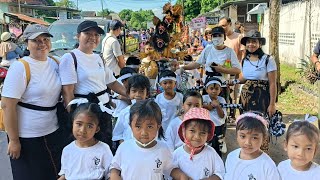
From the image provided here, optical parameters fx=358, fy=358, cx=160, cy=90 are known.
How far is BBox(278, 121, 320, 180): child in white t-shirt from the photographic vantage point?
7.70 ft

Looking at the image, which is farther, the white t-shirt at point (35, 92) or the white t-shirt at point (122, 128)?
the white t-shirt at point (122, 128)

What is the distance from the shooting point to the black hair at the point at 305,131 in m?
2.39

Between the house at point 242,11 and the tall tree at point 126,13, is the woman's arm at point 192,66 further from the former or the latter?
the tall tree at point 126,13

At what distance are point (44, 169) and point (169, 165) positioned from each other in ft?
4.04

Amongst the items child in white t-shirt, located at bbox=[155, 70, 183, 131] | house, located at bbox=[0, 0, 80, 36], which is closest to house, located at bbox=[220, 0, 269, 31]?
house, located at bbox=[0, 0, 80, 36]

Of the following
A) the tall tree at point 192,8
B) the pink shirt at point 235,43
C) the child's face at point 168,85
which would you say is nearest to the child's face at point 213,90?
the child's face at point 168,85

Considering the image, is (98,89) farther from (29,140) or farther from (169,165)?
(169,165)

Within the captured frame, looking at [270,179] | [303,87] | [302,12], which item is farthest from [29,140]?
[302,12]

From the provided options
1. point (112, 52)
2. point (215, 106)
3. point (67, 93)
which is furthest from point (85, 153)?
point (112, 52)

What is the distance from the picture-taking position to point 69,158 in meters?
2.72

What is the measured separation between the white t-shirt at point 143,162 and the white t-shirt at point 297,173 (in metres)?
0.76

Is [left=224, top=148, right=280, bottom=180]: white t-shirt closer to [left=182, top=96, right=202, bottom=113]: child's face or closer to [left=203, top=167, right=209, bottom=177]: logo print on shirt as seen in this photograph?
[left=203, top=167, right=209, bottom=177]: logo print on shirt

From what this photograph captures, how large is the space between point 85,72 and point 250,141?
155 cm

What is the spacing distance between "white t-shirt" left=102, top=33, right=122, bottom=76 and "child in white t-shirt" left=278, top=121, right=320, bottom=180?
4.46 m
